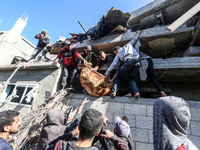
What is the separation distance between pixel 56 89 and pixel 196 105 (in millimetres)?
4929

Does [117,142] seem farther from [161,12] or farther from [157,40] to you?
[161,12]

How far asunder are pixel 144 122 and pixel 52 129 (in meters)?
2.27

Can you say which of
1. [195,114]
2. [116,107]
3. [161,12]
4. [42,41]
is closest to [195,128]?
[195,114]

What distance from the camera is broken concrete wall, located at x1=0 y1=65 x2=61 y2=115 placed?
471 cm

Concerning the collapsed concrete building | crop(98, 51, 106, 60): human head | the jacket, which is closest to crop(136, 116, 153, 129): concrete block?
the collapsed concrete building

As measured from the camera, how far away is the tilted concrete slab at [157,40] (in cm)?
413

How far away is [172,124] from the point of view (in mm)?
1070

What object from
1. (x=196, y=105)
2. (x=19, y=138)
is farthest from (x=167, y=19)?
(x=19, y=138)

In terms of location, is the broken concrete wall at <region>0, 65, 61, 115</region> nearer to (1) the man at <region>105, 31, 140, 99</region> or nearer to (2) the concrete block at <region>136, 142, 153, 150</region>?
(1) the man at <region>105, 31, 140, 99</region>

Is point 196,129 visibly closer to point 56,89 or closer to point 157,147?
point 157,147

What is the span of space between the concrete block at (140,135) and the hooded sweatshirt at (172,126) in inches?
67.5

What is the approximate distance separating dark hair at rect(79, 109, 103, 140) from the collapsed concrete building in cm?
185

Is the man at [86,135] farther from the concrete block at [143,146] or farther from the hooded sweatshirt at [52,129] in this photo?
the concrete block at [143,146]

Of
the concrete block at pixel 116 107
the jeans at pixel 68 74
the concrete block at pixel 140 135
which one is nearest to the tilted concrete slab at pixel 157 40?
the jeans at pixel 68 74
